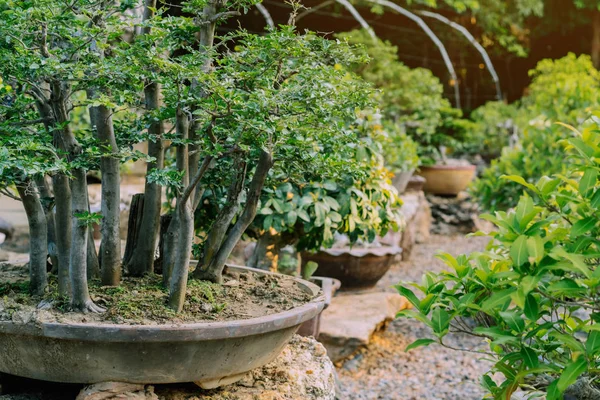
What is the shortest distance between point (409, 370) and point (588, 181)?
2584 millimetres

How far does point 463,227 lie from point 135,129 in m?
7.16

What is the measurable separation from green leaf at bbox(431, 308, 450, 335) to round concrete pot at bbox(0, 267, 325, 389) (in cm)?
43

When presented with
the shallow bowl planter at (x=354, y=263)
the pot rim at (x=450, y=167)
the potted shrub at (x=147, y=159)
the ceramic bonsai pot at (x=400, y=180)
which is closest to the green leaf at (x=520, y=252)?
the potted shrub at (x=147, y=159)

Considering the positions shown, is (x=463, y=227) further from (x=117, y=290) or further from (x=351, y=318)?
(x=117, y=290)

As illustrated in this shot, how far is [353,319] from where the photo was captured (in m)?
3.93

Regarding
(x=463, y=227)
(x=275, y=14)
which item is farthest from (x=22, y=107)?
(x=463, y=227)

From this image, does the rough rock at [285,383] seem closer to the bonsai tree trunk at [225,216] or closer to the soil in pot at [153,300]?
the soil in pot at [153,300]

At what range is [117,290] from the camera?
2.01 metres

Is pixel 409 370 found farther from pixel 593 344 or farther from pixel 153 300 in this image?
pixel 593 344

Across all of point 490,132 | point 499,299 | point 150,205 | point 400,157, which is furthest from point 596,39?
point 499,299


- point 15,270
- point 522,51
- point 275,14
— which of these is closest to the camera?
point 15,270

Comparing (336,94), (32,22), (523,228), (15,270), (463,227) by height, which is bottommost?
(463,227)

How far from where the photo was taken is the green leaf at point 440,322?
5.41 ft

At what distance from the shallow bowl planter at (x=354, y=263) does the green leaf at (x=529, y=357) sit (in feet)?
9.67
